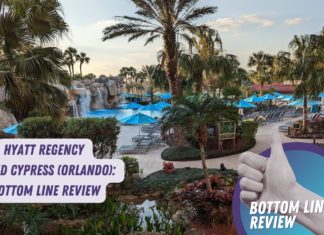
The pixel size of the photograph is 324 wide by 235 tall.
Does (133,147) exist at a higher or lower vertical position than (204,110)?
lower

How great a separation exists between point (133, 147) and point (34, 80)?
11.9m

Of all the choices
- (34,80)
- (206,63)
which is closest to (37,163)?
(34,80)

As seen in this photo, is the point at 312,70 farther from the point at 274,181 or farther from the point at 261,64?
the point at 261,64

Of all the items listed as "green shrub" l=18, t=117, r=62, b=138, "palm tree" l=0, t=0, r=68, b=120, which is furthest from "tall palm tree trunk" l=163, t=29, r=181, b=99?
"palm tree" l=0, t=0, r=68, b=120

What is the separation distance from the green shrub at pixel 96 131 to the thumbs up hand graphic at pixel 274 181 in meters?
10.2

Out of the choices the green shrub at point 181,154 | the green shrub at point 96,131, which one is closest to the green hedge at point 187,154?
the green shrub at point 181,154

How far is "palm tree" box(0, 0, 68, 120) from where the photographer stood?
7.19 m

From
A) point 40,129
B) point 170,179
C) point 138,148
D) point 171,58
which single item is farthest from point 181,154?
point 40,129

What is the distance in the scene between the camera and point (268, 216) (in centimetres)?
323

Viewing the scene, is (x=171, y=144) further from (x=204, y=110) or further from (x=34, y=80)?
(x=34, y=80)

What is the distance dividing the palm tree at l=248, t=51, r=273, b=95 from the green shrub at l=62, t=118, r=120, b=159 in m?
41.2

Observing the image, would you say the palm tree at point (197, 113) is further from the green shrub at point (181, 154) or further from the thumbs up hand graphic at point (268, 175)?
the thumbs up hand graphic at point (268, 175)

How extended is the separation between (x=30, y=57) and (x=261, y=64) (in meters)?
51.1

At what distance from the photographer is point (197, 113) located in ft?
31.5
